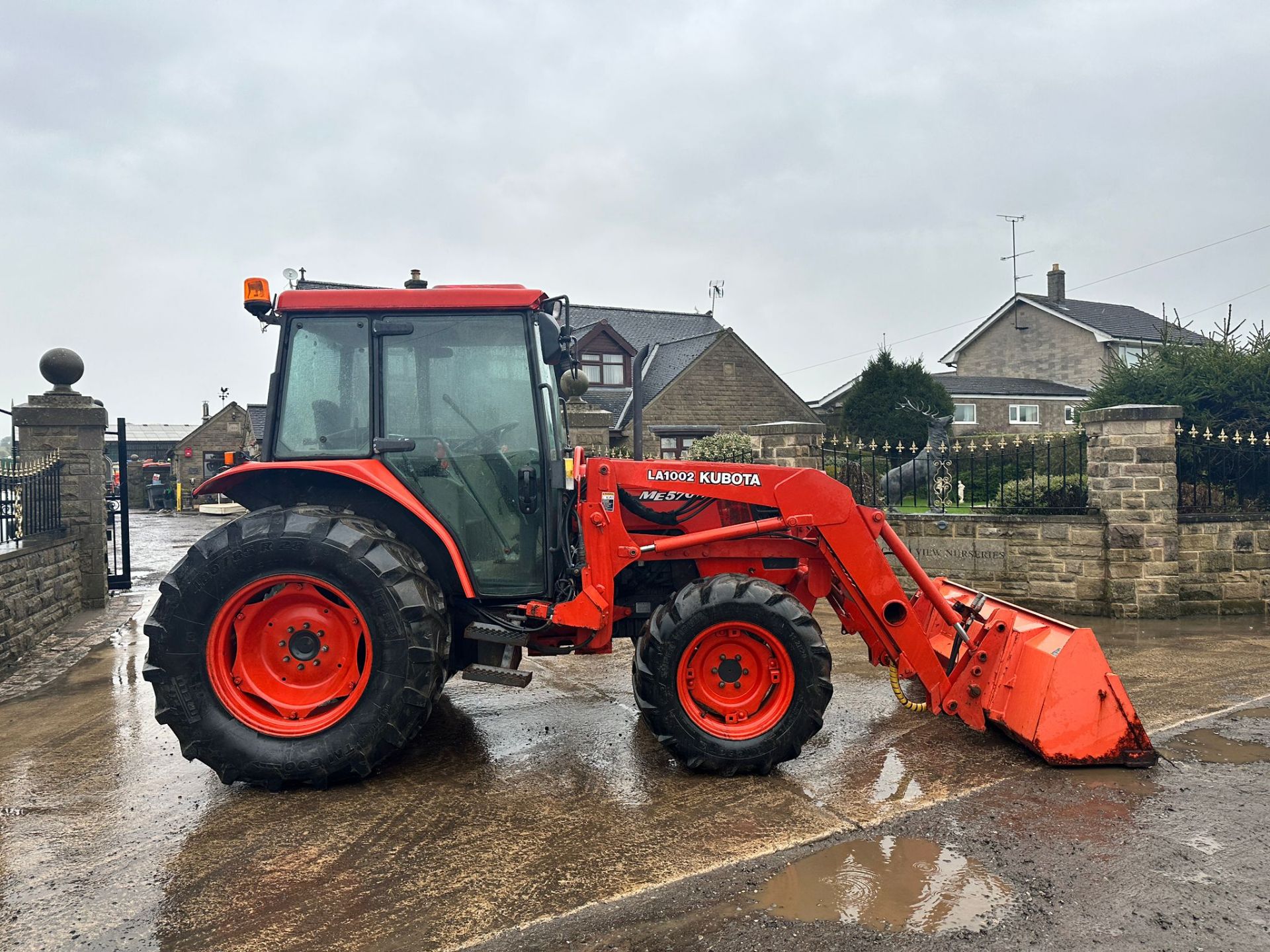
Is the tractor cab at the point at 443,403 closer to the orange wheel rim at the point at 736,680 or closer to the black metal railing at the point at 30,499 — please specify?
the orange wheel rim at the point at 736,680

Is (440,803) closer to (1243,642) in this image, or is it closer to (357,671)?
(357,671)

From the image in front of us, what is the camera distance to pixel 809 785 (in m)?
3.99

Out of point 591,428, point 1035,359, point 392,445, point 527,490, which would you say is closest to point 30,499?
point 392,445

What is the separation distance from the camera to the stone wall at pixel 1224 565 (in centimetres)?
839

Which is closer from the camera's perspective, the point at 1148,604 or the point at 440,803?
the point at 440,803

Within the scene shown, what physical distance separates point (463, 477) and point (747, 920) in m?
2.38

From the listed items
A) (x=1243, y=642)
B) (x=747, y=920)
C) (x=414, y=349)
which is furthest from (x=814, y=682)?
(x=1243, y=642)

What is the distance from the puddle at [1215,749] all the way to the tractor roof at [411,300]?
3997 millimetres

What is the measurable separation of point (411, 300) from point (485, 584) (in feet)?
4.74

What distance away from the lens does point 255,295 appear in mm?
4227

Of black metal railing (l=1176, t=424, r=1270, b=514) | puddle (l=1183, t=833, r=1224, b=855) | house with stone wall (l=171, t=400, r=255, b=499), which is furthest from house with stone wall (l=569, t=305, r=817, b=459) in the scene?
puddle (l=1183, t=833, r=1224, b=855)

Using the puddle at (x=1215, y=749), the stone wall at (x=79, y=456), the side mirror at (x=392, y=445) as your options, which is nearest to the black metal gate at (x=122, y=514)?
the stone wall at (x=79, y=456)

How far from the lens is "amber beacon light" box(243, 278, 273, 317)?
4223 millimetres

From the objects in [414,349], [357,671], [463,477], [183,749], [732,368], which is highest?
[732,368]
